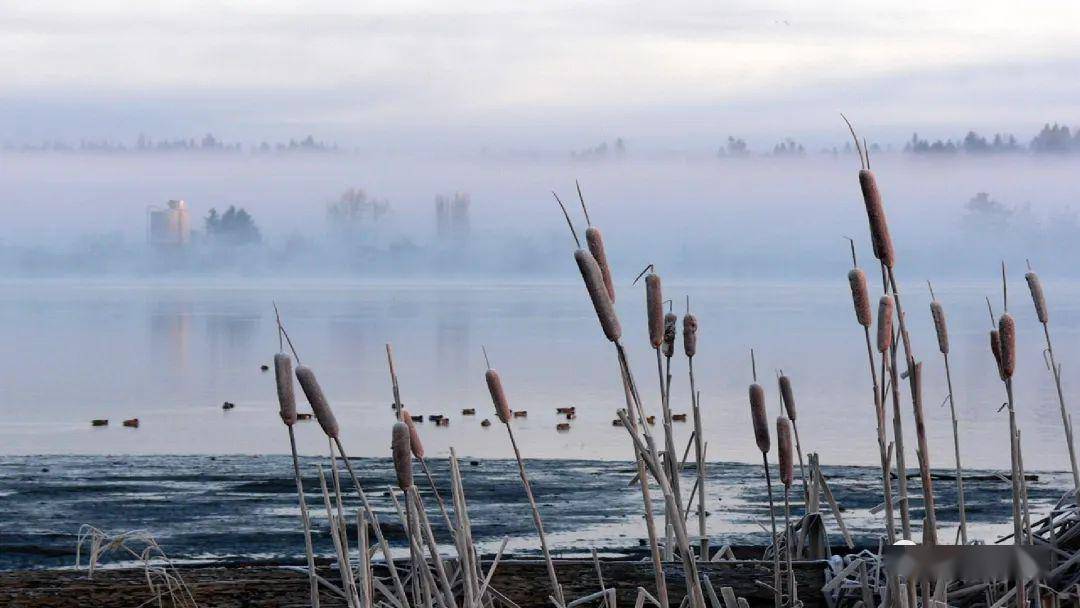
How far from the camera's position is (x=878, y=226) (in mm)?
1978

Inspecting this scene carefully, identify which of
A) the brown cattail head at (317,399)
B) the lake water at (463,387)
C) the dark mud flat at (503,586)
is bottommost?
the lake water at (463,387)

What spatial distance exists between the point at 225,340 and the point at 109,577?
147ft

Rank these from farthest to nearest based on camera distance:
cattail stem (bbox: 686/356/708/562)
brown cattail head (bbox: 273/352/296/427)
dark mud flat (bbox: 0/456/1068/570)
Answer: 1. dark mud flat (bbox: 0/456/1068/570)
2. cattail stem (bbox: 686/356/708/562)
3. brown cattail head (bbox: 273/352/296/427)

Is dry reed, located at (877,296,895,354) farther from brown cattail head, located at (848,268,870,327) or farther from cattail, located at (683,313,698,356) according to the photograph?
cattail, located at (683,313,698,356)

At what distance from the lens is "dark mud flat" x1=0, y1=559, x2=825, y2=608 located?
4133 millimetres

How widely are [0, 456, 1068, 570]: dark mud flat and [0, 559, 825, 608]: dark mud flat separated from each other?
12.7ft

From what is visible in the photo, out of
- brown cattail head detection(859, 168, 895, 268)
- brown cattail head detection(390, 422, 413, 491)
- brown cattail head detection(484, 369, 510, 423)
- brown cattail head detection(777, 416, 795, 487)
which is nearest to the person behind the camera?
brown cattail head detection(859, 168, 895, 268)

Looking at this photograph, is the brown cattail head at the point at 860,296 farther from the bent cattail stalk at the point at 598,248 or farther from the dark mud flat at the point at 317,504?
the dark mud flat at the point at 317,504

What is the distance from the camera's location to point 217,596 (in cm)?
421

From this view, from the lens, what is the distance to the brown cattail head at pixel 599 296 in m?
1.83

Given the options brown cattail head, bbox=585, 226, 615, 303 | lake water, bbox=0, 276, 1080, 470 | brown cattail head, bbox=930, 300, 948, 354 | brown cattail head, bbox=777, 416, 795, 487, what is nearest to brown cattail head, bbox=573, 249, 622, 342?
brown cattail head, bbox=585, 226, 615, 303

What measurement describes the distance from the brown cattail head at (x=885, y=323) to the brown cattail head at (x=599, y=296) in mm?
438

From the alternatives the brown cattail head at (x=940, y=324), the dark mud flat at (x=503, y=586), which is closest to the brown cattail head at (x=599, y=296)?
the brown cattail head at (x=940, y=324)

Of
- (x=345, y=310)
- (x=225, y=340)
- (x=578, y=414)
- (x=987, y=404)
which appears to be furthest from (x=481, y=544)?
(x=345, y=310)
